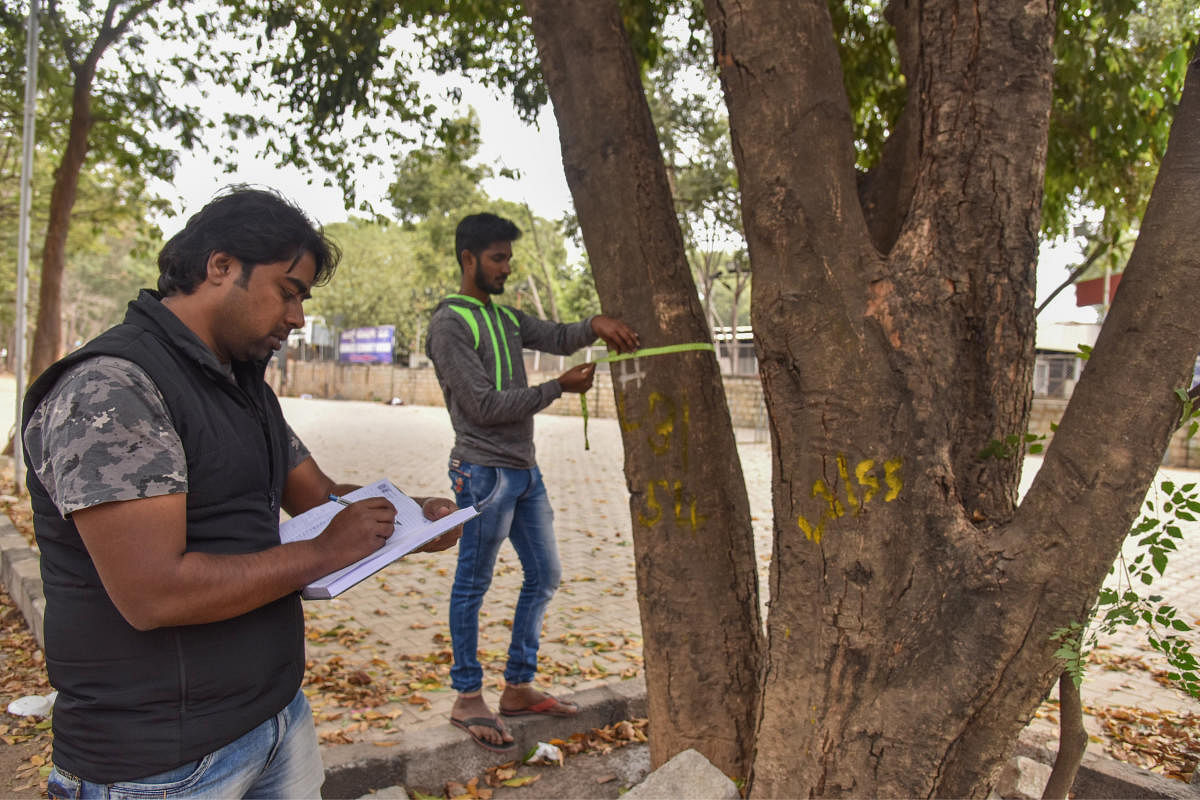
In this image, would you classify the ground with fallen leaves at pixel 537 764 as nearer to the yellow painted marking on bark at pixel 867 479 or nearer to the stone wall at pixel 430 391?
the yellow painted marking on bark at pixel 867 479

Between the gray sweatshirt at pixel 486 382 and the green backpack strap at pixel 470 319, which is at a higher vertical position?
the green backpack strap at pixel 470 319

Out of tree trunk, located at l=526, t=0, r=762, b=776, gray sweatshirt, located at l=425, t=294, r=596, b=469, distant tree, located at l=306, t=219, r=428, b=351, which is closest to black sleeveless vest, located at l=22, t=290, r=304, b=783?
tree trunk, located at l=526, t=0, r=762, b=776

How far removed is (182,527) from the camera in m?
1.48

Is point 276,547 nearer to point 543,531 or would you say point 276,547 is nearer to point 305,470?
point 305,470

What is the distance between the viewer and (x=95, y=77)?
12234 millimetres

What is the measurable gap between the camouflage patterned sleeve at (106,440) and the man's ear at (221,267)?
253 millimetres

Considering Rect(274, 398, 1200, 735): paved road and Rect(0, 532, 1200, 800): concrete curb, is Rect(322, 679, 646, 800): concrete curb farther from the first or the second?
Rect(274, 398, 1200, 735): paved road

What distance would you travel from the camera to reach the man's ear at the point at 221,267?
5.45 ft

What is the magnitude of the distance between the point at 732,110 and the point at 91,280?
236 feet

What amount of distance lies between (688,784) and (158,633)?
72.1 inches

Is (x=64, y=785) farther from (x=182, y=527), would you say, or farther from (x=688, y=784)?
(x=688, y=784)

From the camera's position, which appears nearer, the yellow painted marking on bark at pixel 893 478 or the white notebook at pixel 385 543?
the white notebook at pixel 385 543

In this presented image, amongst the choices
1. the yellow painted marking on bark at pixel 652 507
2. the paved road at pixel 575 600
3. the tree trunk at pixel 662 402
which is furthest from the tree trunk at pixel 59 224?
the yellow painted marking on bark at pixel 652 507

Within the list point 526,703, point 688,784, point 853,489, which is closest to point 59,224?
point 526,703
